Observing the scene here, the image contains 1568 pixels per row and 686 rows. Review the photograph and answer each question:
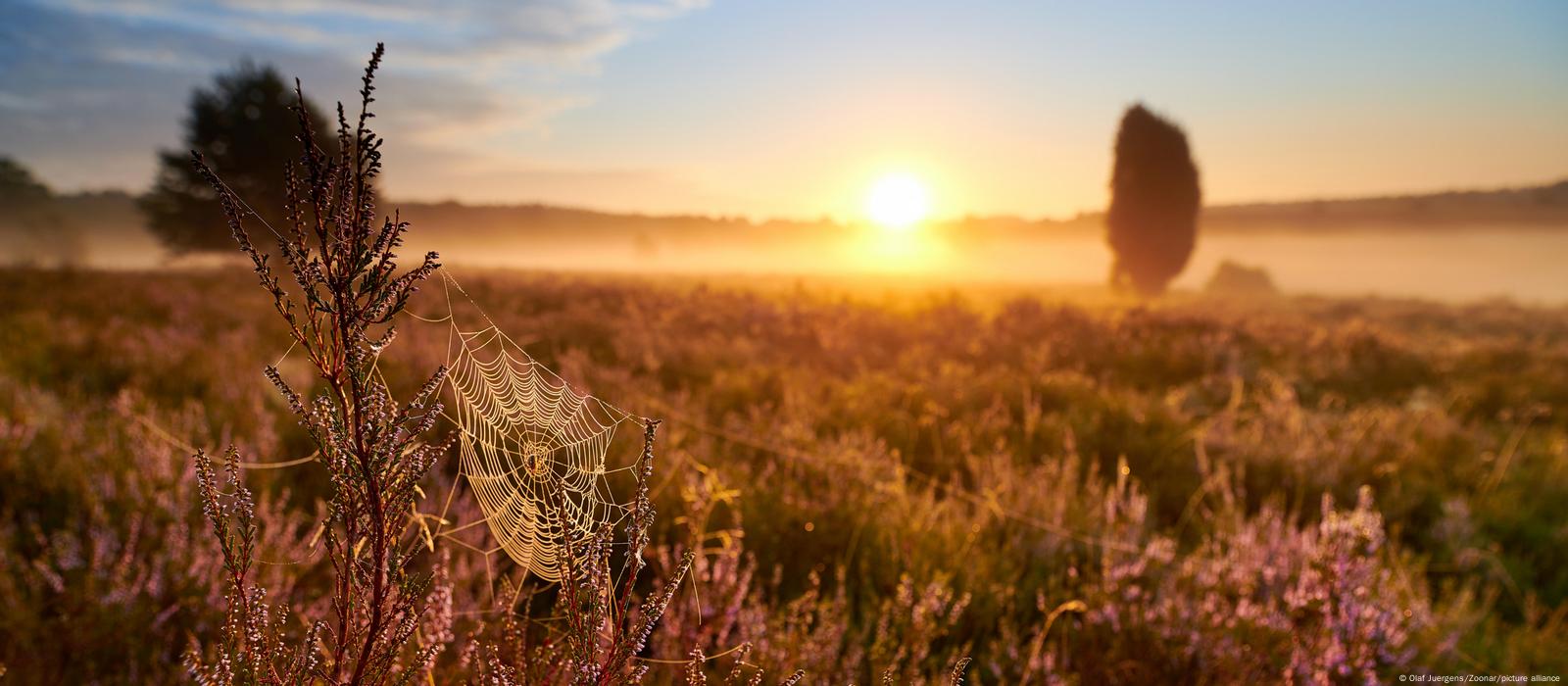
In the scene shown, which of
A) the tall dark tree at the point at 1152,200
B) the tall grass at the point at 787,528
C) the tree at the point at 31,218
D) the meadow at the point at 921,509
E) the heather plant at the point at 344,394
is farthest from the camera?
the tree at the point at 31,218

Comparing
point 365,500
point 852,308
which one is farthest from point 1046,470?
point 852,308

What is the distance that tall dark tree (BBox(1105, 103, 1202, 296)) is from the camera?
98.0 ft

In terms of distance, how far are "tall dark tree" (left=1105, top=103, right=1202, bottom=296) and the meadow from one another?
22168 mm

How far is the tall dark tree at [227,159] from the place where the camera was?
106 feet

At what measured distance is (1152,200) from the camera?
3028cm

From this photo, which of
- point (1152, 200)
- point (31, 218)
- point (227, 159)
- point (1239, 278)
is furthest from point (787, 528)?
point (31, 218)

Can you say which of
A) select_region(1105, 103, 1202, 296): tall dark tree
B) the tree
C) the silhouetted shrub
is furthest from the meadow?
the tree

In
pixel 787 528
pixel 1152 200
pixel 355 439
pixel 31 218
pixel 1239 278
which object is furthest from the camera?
pixel 31 218

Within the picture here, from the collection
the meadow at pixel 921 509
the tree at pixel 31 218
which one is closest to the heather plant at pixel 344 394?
the meadow at pixel 921 509

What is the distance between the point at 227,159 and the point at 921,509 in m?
38.8

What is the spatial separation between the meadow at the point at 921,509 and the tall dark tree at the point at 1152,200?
72.7 feet

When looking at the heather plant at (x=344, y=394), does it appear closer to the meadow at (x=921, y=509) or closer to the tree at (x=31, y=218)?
the meadow at (x=921, y=509)

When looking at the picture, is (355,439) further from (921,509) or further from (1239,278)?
(1239,278)

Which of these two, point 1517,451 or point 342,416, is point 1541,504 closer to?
point 1517,451
